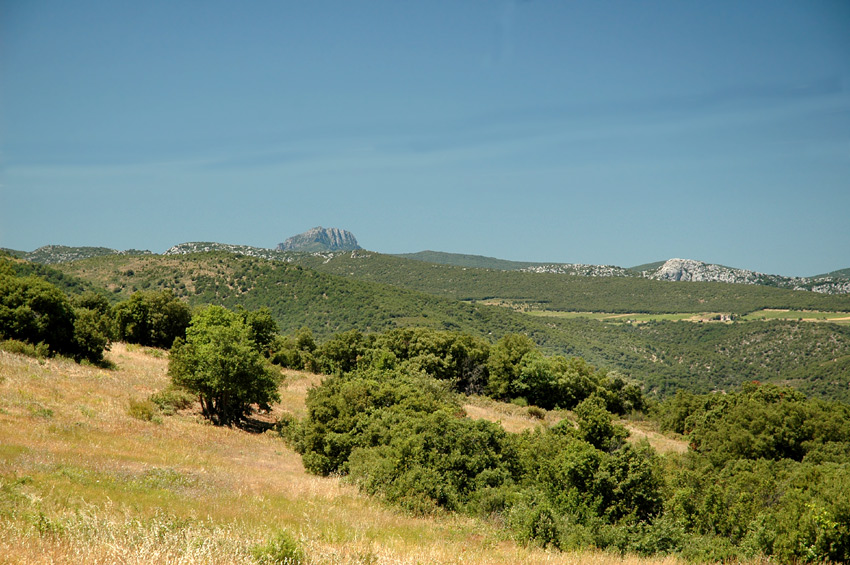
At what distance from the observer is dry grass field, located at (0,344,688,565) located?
8.58 m

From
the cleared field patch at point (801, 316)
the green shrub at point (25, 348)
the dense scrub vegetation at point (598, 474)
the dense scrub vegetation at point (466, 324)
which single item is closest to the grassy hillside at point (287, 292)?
the dense scrub vegetation at point (466, 324)

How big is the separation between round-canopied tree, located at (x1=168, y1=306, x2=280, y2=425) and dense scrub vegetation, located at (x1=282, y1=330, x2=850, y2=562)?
9.84 ft

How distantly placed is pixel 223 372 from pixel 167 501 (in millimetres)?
18233

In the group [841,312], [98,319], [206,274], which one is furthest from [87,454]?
[841,312]

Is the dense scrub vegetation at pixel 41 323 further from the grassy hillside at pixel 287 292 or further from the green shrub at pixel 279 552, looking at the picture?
the grassy hillside at pixel 287 292

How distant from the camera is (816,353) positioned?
122500 millimetres

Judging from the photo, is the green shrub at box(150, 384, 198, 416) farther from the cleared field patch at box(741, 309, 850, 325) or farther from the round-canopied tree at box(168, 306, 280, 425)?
the cleared field patch at box(741, 309, 850, 325)

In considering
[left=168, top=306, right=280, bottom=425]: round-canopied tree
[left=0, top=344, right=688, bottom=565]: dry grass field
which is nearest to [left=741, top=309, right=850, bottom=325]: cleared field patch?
[left=168, top=306, right=280, bottom=425]: round-canopied tree

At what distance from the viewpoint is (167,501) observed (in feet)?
41.7

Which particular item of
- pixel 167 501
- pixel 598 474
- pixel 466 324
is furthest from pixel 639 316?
pixel 167 501

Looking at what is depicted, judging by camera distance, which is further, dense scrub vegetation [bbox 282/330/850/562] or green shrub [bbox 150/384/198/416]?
green shrub [bbox 150/384/198/416]

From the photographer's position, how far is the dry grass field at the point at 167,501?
8.58m

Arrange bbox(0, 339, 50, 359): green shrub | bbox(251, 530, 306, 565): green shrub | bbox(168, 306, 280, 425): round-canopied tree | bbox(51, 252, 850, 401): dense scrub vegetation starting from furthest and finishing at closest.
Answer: bbox(51, 252, 850, 401): dense scrub vegetation → bbox(0, 339, 50, 359): green shrub → bbox(168, 306, 280, 425): round-canopied tree → bbox(251, 530, 306, 565): green shrub

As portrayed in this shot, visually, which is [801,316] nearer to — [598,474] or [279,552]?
[598,474]
